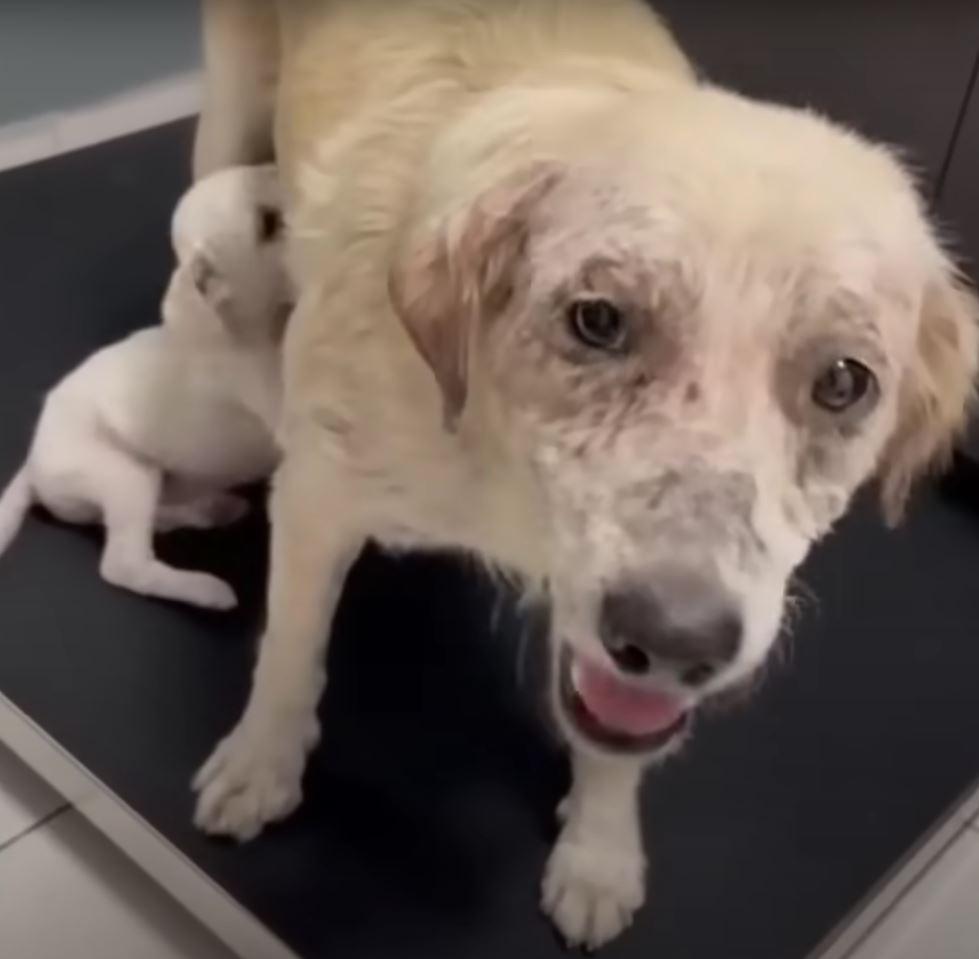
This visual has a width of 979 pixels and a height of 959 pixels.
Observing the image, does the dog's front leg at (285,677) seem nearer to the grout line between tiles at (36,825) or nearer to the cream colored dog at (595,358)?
the cream colored dog at (595,358)

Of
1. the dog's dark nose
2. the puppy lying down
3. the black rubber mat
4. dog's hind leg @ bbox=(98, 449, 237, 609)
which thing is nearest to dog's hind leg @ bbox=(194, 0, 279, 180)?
the puppy lying down

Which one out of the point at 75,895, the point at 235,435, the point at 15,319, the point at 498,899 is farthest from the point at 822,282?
the point at 15,319

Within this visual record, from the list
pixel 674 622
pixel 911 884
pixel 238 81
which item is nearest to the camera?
pixel 674 622

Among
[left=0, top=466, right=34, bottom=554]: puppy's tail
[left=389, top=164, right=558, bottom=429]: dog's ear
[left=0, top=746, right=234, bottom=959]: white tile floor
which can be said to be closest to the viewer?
[left=389, top=164, right=558, bottom=429]: dog's ear

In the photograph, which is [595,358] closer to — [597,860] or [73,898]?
[597,860]

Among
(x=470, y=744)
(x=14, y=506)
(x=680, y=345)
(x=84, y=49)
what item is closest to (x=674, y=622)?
(x=680, y=345)

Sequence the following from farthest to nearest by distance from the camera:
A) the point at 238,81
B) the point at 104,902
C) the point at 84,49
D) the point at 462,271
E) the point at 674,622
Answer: the point at 84,49 → the point at 238,81 → the point at 104,902 → the point at 462,271 → the point at 674,622

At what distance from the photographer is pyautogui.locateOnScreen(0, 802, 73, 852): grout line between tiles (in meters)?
1.47

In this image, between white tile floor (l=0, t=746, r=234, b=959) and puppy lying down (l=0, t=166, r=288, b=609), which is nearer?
white tile floor (l=0, t=746, r=234, b=959)

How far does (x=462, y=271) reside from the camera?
103 cm

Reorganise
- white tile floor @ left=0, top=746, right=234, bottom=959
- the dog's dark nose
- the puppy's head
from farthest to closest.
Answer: the puppy's head
white tile floor @ left=0, top=746, right=234, bottom=959
the dog's dark nose

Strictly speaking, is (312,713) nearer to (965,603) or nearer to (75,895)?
(75,895)

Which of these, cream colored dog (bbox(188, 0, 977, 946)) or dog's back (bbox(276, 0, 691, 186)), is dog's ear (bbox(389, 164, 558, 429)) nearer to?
cream colored dog (bbox(188, 0, 977, 946))

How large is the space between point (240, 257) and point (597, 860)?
2.12ft
